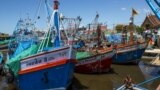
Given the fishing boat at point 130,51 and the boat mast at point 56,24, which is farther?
the fishing boat at point 130,51

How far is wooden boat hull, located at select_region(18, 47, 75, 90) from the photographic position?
686 inches

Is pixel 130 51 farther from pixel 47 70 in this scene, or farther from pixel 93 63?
pixel 47 70

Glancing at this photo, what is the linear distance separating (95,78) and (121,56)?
7.71m

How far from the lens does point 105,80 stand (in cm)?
2350

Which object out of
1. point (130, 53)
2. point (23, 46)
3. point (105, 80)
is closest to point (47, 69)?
point (23, 46)

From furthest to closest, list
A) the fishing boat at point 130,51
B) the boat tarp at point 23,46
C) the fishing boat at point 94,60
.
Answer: the fishing boat at point 130,51, the fishing boat at point 94,60, the boat tarp at point 23,46

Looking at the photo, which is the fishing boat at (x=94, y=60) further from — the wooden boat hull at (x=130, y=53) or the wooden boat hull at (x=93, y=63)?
the wooden boat hull at (x=130, y=53)

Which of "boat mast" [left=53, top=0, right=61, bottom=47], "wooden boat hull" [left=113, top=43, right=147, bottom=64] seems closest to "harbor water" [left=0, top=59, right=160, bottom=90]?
"wooden boat hull" [left=113, top=43, right=147, bottom=64]

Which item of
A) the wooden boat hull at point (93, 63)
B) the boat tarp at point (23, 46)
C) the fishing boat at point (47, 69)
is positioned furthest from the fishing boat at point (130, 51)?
the fishing boat at point (47, 69)

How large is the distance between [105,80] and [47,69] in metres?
7.01

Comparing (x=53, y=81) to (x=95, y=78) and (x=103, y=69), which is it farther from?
(x=103, y=69)

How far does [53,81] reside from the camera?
58.5 ft

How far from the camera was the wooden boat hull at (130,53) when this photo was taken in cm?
3098

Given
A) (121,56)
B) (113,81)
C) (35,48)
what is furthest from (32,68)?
(121,56)
